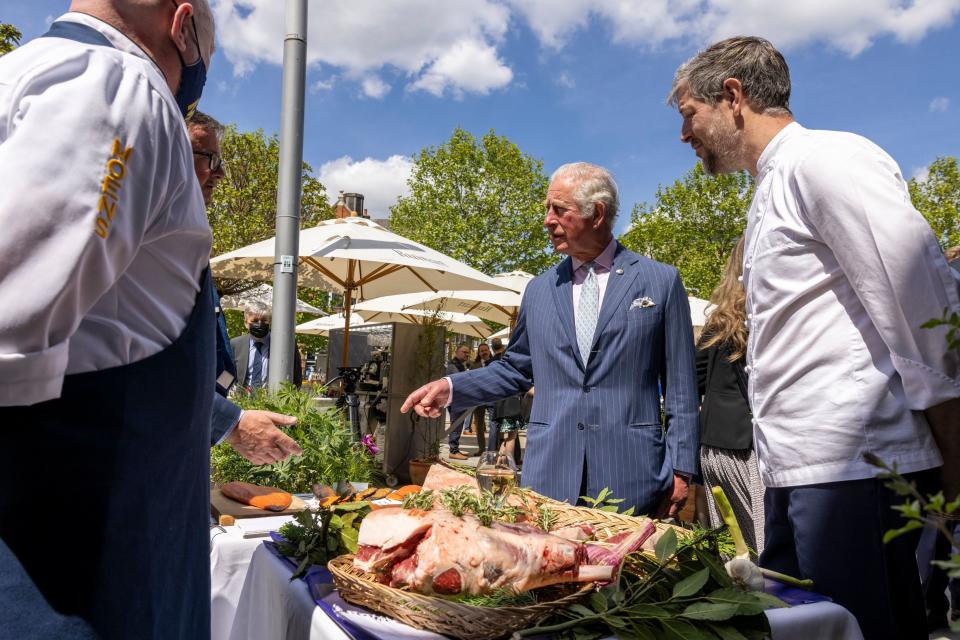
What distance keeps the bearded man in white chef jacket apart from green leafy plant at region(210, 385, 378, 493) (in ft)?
6.45

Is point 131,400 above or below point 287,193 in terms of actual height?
below

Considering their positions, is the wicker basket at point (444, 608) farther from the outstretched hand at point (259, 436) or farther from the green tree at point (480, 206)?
the green tree at point (480, 206)

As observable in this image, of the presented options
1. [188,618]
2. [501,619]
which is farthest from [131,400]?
[501,619]

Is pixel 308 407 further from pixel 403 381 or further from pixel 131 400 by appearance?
pixel 403 381

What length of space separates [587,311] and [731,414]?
1.61 meters

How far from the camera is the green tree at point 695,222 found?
31500 millimetres

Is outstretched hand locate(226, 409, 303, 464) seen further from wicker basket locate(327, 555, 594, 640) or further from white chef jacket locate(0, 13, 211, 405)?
white chef jacket locate(0, 13, 211, 405)

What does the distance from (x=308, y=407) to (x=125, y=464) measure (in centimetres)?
261

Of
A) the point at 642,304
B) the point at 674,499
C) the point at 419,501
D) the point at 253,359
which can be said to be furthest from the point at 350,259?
the point at 419,501

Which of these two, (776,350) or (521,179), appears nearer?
(776,350)

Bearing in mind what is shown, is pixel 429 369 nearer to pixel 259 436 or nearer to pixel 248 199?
pixel 259 436

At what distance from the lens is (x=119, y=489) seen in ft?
3.49

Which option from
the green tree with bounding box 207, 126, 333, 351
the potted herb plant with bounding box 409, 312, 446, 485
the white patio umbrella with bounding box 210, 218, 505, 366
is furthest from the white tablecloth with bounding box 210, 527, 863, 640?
the green tree with bounding box 207, 126, 333, 351

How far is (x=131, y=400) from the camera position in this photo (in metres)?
1.08
